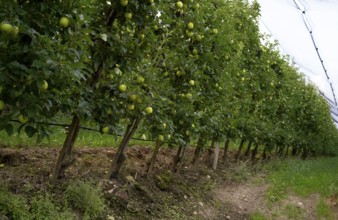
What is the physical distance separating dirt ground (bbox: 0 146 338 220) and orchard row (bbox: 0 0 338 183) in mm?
290

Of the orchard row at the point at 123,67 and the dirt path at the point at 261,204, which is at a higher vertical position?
the orchard row at the point at 123,67

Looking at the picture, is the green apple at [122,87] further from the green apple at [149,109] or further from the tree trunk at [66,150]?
the tree trunk at [66,150]

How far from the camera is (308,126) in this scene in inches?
597

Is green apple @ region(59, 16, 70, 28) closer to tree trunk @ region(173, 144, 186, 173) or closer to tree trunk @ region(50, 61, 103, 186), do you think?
tree trunk @ region(50, 61, 103, 186)

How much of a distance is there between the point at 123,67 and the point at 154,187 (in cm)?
201

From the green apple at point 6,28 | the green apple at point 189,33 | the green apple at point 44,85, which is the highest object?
the green apple at point 189,33

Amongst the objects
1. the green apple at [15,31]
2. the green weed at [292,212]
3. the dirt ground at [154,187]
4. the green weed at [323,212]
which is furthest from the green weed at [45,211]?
the green weed at [323,212]

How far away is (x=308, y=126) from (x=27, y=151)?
1260cm

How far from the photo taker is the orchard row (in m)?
2.25

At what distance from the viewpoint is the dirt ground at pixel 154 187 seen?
386 cm

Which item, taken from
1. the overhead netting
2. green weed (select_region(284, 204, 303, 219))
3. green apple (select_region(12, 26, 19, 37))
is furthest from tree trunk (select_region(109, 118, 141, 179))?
the overhead netting

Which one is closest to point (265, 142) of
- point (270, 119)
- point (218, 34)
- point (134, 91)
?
point (270, 119)

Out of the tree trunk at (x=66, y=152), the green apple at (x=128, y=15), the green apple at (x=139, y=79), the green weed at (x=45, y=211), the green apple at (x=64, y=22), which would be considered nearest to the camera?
the green apple at (x=64, y=22)

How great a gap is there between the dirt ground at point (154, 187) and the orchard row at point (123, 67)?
0.29m
